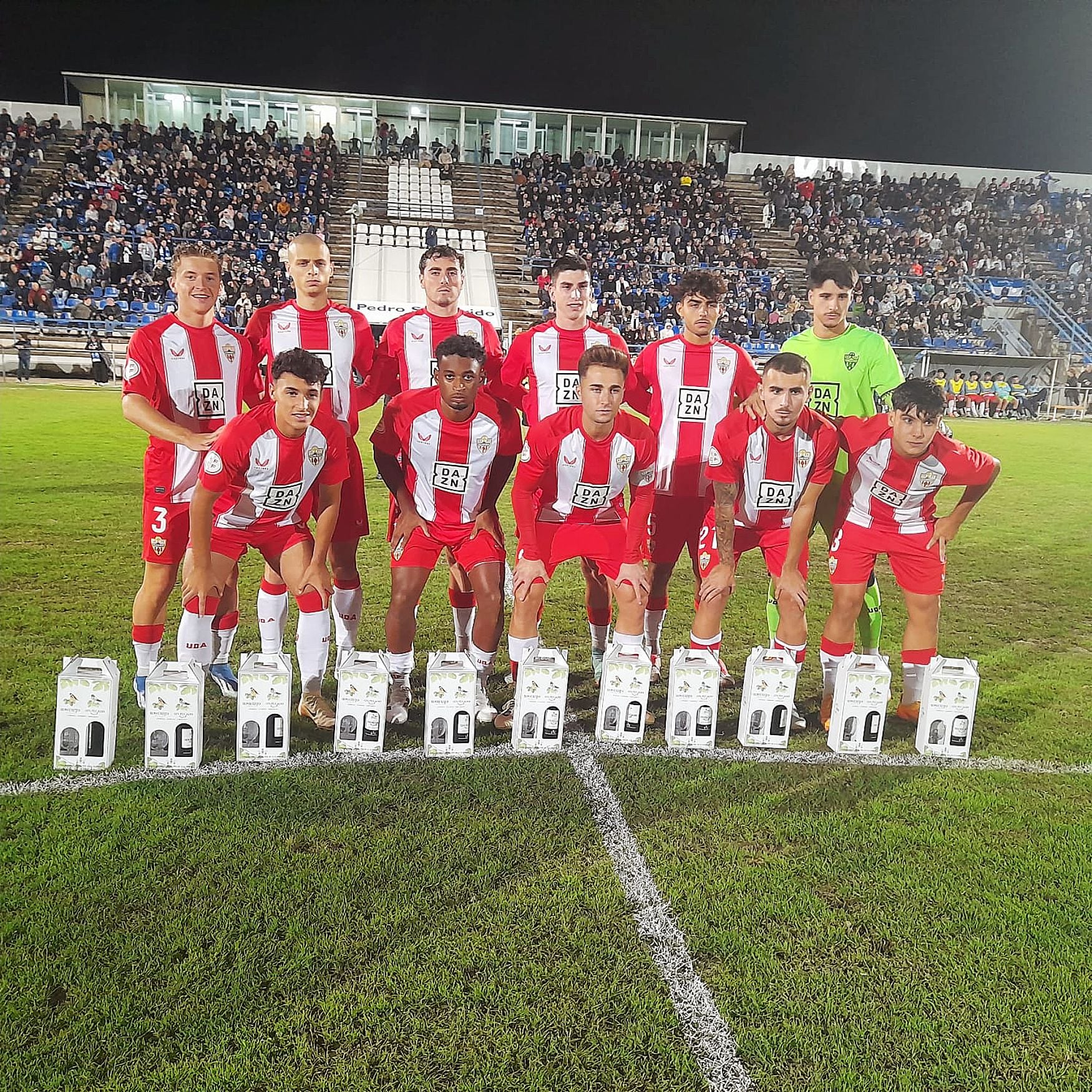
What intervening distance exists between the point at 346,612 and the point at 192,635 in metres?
0.71

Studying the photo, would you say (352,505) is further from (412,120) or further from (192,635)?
(412,120)

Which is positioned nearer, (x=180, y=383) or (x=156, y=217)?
(x=180, y=383)

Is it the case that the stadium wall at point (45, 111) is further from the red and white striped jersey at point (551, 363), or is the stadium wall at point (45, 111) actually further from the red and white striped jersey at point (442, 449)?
the red and white striped jersey at point (442, 449)

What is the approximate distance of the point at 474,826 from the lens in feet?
9.79

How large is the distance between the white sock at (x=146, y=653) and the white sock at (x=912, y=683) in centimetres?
346

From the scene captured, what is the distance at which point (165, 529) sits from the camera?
3854 millimetres

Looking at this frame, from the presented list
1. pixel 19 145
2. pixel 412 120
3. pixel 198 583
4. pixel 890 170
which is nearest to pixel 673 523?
pixel 198 583

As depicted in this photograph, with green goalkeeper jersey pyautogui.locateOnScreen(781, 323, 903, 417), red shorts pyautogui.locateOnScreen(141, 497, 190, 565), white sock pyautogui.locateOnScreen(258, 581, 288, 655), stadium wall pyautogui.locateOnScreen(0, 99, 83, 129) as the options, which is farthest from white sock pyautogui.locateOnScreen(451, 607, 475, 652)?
stadium wall pyautogui.locateOnScreen(0, 99, 83, 129)

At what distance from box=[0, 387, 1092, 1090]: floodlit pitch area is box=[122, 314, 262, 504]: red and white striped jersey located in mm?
1059

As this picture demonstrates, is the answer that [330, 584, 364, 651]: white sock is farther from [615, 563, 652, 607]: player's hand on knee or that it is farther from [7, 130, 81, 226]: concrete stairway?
[7, 130, 81, 226]: concrete stairway

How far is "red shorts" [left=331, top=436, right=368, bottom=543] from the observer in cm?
400

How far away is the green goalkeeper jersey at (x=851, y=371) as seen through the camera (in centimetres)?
429

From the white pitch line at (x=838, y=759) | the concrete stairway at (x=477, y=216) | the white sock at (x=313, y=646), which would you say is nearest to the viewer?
the white pitch line at (x=838, y=759)

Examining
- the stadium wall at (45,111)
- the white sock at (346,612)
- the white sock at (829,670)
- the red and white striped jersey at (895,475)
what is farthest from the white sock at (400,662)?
the stadium wall at (45,111)
